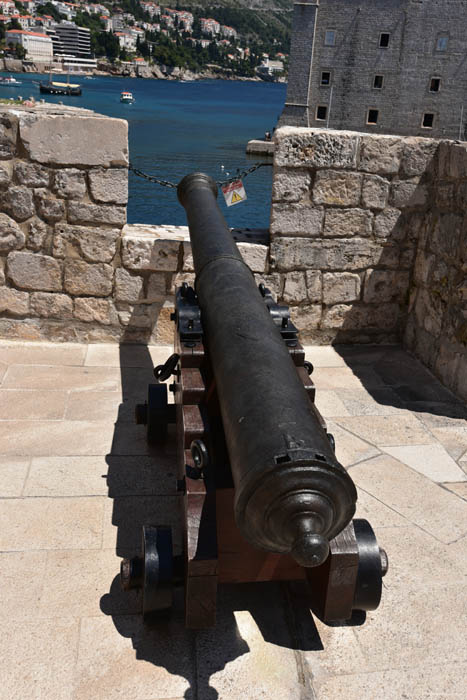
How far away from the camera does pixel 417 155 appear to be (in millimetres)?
4672

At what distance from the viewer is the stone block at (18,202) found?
14.4 ft

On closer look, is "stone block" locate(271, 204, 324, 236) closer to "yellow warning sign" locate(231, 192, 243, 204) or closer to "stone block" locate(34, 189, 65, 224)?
"yellow warning sign" locate(231, 192, 243, 204)

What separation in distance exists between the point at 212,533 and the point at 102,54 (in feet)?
484

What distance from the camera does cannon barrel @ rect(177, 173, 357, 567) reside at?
1.63 m

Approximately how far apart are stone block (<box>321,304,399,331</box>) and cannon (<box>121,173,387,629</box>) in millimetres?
1991

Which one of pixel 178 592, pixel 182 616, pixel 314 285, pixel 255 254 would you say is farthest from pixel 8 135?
pixel 182 616

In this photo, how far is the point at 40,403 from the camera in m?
3.77

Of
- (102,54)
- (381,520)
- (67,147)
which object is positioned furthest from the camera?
(102,54)

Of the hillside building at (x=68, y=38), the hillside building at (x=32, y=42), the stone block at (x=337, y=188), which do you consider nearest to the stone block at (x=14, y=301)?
the stone block at (x=337, y=188)

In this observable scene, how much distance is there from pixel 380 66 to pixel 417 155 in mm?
41963

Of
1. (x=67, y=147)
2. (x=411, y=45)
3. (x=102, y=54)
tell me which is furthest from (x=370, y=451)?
(x=102, y=54)

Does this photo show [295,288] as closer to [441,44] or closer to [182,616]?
[182,616]

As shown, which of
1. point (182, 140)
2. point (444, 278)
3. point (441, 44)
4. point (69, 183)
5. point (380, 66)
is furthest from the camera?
point (182, 140)

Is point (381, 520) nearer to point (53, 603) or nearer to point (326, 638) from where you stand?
point (326, 638)
